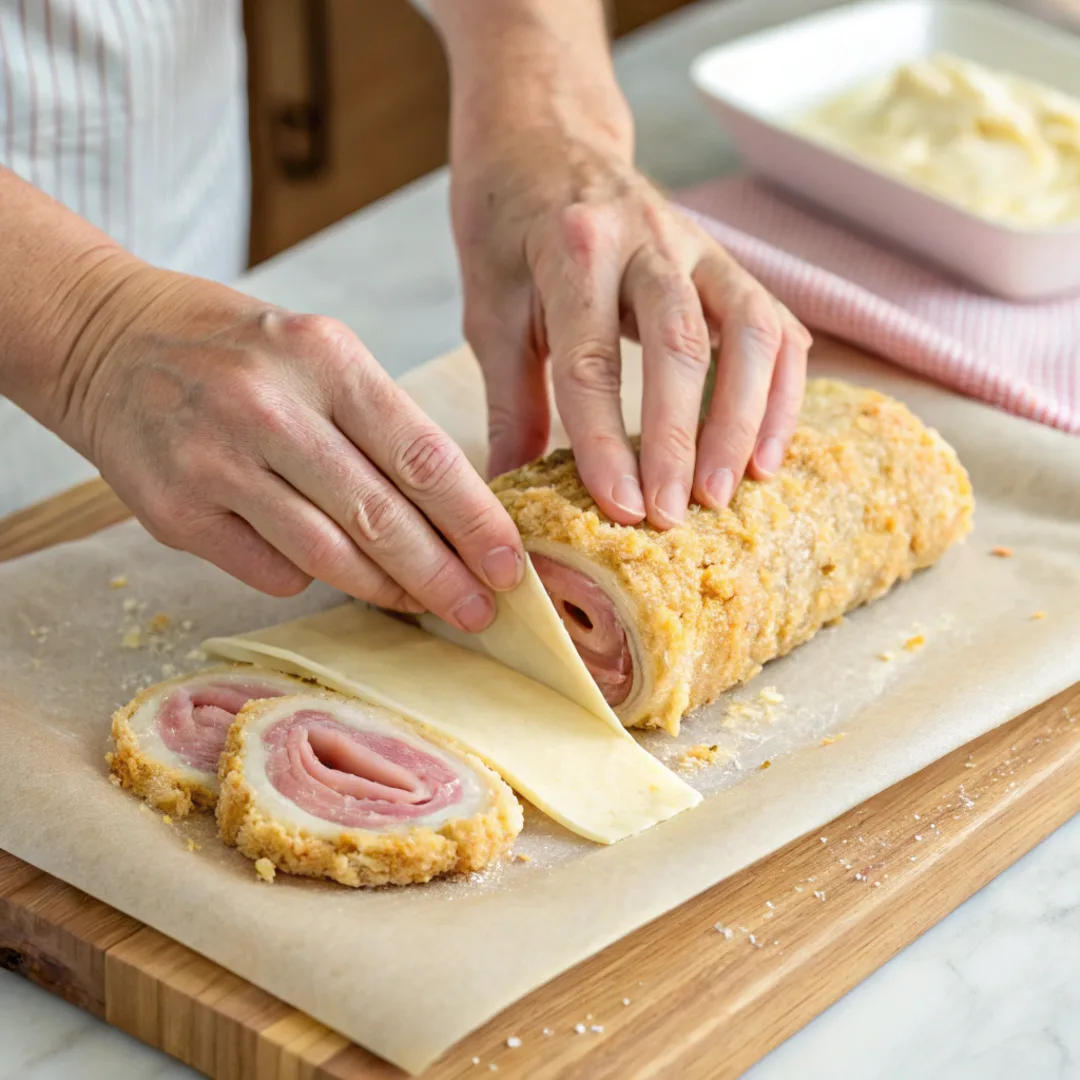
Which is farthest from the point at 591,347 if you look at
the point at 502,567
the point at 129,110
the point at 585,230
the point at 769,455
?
the point at 129,110

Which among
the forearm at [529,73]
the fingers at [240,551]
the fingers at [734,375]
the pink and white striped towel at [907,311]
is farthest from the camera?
the pink and white striped towel at [907,311]

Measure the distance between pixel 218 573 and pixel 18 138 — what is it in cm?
92

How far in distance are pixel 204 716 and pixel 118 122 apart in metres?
1.37

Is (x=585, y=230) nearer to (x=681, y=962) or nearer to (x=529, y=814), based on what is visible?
(x=529, y=814)

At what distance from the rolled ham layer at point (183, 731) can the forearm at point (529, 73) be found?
1.25 metres

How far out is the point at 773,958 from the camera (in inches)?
79.5

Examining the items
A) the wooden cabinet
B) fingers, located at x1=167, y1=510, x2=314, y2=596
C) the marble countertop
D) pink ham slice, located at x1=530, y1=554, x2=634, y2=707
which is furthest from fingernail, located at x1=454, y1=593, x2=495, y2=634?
the wooden cabinet

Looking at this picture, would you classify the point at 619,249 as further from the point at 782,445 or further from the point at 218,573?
the point at 218,573

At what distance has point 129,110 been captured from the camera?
311 cm

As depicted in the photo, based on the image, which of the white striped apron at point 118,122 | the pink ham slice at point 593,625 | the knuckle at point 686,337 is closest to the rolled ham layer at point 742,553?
the pink ham slice at point 593,625

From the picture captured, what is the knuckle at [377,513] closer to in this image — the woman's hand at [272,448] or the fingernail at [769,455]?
the woman's hand at [272,448]

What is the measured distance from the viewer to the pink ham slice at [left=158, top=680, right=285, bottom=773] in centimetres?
230

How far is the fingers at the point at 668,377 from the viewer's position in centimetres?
251

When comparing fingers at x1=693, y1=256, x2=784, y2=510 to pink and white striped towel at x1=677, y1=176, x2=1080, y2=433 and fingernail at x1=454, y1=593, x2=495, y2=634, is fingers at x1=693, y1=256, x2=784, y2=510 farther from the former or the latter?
pink and white striped towel at x1=677, y1=176, x2=1080, y2=433
